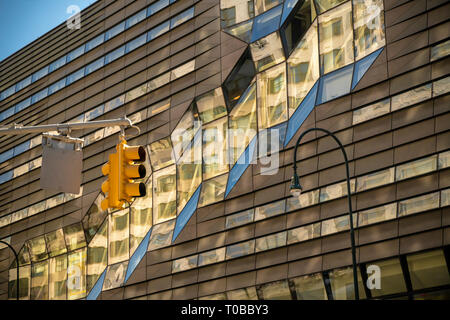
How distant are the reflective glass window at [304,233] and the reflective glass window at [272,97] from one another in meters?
4.74

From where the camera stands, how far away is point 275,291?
94.9 ft

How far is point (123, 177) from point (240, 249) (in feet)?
52.9

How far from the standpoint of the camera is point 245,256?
30359mm

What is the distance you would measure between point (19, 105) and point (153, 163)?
18305 millimetres

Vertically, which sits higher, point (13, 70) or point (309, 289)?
point (13, 70)

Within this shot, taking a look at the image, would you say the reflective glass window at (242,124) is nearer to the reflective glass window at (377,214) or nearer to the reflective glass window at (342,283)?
the reflective glass window at (377,214)

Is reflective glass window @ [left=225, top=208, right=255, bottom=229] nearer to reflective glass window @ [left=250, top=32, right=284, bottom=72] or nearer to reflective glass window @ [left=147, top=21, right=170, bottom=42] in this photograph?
reflective glass window @ [left=250, top=32, right=284, bottom=72]

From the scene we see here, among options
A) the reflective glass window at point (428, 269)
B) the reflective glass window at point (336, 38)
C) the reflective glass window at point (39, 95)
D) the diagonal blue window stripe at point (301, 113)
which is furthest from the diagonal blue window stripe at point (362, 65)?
the reflective glass window at point (39, 95)

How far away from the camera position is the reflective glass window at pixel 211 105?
34.0m

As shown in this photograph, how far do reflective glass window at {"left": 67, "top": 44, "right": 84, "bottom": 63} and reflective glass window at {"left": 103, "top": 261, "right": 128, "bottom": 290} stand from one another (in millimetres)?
14568

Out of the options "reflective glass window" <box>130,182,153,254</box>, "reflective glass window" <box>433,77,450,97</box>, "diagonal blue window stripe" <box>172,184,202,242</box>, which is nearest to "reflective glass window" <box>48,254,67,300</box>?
"reflective glass window" <box>130,182,153,254</box>

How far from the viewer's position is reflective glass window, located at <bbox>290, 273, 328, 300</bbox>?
1070 inches
